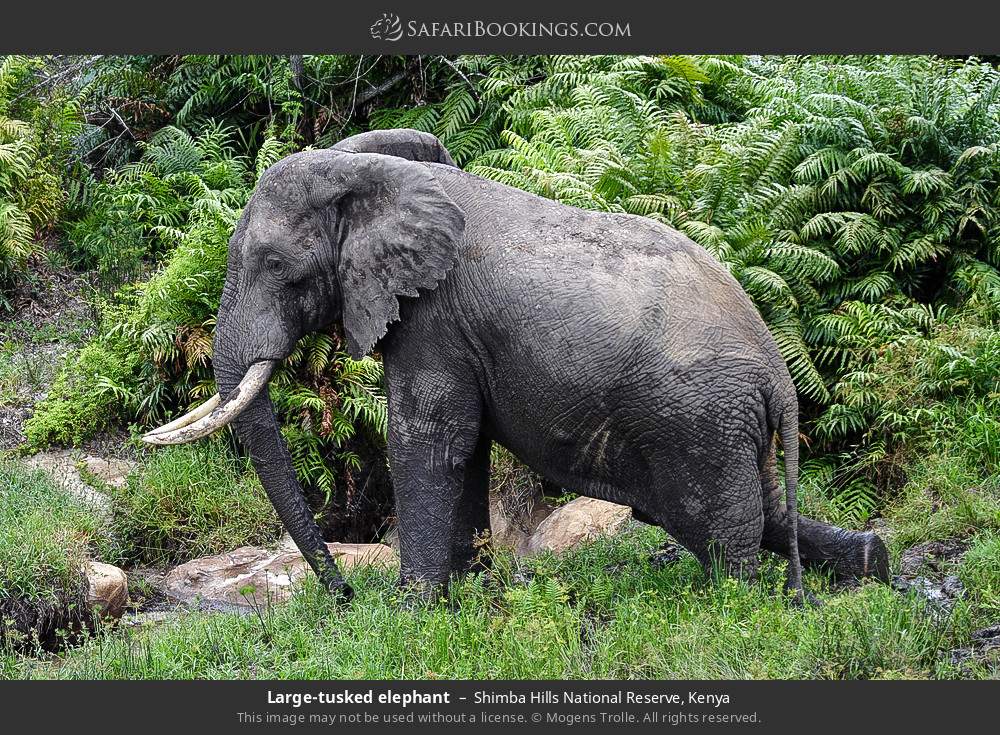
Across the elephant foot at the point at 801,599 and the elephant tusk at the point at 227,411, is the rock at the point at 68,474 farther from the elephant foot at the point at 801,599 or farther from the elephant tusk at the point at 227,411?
the elephant foot at the point at 801,599

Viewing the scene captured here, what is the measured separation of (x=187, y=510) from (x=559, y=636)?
4.99m

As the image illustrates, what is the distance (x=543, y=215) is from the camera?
300 inches

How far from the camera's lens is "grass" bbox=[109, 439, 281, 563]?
34.5ft

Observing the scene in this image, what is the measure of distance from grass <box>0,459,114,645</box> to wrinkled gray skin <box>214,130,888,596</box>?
86.4 inches

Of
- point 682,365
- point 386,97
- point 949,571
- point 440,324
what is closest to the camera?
point 682,365

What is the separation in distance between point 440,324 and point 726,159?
4.76 metres

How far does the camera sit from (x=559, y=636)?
6758 millimetres

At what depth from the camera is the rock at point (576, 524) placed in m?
9.71

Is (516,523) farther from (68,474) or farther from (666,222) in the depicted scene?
(68,474)

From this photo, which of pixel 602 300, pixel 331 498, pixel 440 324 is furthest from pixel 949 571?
pixel 331 498

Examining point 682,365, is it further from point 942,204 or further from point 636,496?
point 942,204

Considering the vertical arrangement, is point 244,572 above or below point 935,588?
below

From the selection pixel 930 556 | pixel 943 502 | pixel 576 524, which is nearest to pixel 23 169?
pixel 576 524

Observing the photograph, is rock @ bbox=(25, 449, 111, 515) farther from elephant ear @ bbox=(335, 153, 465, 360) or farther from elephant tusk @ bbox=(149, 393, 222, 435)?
elephant ear @ bbox=(335, 153, 465, 360)
